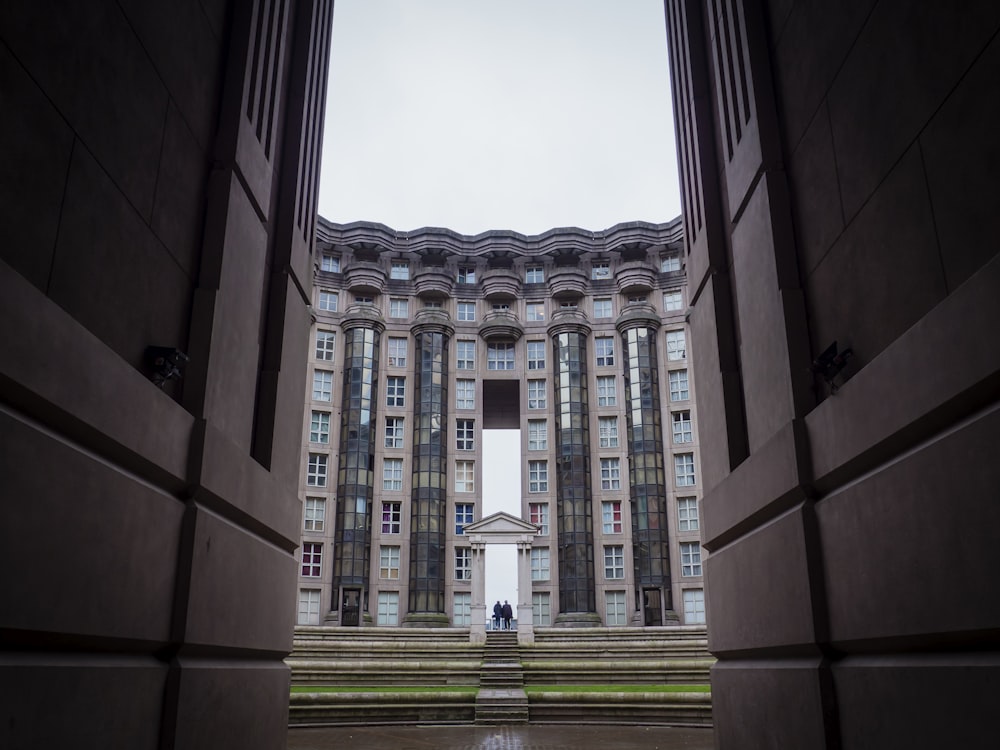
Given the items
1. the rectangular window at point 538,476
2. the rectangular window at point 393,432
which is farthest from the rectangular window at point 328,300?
the rectangular window at point 538,476

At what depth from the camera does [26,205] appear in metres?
4.86

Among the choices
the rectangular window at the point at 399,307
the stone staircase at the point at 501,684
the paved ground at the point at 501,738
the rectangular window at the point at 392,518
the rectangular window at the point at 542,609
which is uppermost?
the rectangular window at the point at 399,307

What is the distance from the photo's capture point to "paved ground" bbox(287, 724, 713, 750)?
1530 centimetres

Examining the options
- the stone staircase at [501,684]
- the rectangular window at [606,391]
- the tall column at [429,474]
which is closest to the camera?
the stone staircase at [501,684]

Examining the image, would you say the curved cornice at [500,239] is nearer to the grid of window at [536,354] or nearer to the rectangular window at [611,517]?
the grid of window at [536,354]

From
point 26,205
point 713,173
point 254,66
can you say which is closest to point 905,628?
point 26,205

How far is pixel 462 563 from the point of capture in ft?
164

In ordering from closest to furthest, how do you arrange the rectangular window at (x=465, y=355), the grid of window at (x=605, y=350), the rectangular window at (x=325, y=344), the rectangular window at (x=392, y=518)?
the rectangular window at (x=392, y=518) < the rectangular window at (x=325, y=344) < the grid of window at (x=605, y=350) < the rectangular window at (x=465, y=355)

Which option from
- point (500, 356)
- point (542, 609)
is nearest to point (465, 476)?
point (500, 356)

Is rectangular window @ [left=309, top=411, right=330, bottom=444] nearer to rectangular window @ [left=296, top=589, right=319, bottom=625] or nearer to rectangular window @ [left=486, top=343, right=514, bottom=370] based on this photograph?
rectangular window @ [left=296, top=589, right=319, bottom=625]

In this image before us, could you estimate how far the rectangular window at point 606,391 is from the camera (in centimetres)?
5212

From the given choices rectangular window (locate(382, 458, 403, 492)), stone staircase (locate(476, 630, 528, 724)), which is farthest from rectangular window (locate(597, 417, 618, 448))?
stone staircase (locate(476, 630, 528, 724))

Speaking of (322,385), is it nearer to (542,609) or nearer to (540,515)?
(540,515)

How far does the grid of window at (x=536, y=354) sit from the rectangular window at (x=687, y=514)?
12247mm
